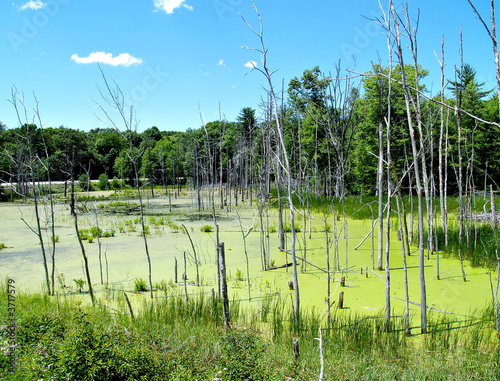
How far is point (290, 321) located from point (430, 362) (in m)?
1.30

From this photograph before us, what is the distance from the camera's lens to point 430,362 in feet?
8.59

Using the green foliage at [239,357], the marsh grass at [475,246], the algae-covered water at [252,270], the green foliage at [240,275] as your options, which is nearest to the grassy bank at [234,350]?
the green foliage at [239,357]

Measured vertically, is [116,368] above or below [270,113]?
below

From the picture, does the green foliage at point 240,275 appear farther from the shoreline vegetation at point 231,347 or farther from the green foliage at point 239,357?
the green foliage at point 239,357

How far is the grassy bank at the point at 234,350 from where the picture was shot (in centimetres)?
240

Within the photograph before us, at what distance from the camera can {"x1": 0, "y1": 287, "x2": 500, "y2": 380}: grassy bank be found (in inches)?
94.3

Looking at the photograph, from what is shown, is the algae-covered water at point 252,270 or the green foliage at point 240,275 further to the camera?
the green foliage at point 240,275

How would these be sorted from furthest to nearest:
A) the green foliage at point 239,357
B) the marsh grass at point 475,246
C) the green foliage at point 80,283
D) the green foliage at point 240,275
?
1. the marsh grass at point 475,246
2. the green foliage at point 240,275
3. the green foliage at point 80,283
4. the green foliage at point 239,357

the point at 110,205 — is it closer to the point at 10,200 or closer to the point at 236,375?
the point at 10,200

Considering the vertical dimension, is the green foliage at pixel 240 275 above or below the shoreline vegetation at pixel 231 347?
below

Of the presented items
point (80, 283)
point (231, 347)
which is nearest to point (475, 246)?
point (231, 347)

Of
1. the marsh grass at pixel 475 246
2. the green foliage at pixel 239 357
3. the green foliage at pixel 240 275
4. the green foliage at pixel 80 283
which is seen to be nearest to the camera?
the green foliage at pixel 239 357

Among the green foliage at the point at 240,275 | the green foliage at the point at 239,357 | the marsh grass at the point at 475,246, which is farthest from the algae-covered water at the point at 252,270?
the green foliage at the point at 239,357

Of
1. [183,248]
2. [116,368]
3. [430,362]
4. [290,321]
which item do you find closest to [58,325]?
[116,368]
